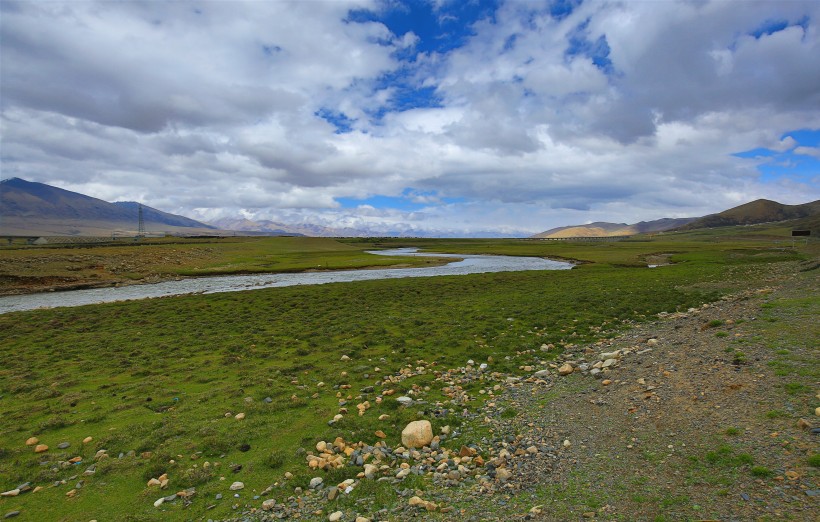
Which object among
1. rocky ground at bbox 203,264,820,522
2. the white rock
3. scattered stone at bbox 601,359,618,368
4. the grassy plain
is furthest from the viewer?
scattered stone at bbox 601,359,618,368

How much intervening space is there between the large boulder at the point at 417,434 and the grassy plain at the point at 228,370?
48 centimetres

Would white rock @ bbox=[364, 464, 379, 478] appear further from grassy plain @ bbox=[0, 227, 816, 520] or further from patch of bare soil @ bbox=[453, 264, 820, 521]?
patch of bare soil @ bbox=[453, 264, 820, 521]

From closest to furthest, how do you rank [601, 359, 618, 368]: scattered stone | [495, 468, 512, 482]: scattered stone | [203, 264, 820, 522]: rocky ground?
[203, 264, 820, 522]: rocky ground, [495, 468, 512, 482]: scattered stone, [601, 359, 618, 368]: scattered stone

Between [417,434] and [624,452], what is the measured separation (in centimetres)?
524

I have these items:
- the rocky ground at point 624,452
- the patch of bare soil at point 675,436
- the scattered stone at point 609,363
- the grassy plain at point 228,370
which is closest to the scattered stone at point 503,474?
the rocky ground at point 624,452

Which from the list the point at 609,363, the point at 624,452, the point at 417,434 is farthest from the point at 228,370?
the point at 609,363

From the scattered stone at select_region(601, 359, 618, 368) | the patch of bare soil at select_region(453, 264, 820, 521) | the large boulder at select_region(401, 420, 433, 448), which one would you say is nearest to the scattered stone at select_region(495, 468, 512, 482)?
the patch of bare soil at select_region(453, 264, 820, 521)

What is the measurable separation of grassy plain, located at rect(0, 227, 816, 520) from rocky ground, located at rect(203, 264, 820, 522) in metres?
0.66

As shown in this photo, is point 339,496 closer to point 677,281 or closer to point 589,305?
point 589,305

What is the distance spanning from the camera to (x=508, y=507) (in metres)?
7.99

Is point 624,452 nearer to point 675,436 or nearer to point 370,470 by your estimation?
point 675,436

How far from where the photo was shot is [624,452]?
9.45 meters

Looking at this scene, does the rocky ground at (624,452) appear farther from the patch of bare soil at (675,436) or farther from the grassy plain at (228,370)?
the grassy plain at (228,370)

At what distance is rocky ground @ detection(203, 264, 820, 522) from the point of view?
754 centimetres
